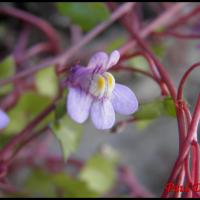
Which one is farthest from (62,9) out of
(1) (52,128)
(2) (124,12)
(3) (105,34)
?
(3) (105,34)

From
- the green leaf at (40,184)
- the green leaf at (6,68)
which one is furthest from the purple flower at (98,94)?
the green leaf at (40,184)

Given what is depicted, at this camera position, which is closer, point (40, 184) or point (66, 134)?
point (66, 134)

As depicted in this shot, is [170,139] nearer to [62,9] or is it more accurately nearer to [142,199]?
[142,199]

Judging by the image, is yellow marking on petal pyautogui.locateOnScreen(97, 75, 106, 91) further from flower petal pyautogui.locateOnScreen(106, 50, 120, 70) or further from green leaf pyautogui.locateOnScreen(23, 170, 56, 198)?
green leaf pyautogui.locateOnScreen(23, 170, 56, 198)

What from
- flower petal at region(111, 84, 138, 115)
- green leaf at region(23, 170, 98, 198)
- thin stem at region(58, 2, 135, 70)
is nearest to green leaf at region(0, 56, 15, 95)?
thin stem at region(58, 2, 135, 70)

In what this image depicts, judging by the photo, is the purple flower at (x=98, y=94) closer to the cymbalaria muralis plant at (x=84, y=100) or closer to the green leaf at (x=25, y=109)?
the cymbalaria muralis plant at (x=84, y=100)

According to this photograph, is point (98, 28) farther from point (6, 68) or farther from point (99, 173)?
point (99, 173)

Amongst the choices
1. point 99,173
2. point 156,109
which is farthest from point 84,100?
point 99,173

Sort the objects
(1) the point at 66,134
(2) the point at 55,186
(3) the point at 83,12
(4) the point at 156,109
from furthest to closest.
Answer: (2) the point at 55,186, (3) the point at 83,12, (1) the point at 66,134, (4) the point at 156,109
